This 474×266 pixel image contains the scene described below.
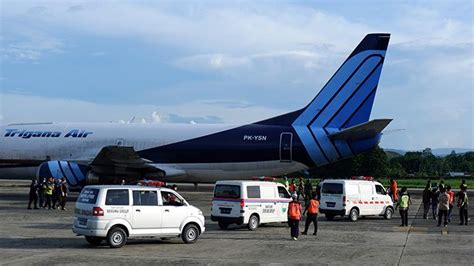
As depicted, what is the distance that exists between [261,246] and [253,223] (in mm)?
4642

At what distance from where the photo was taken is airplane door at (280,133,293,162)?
1399 inches

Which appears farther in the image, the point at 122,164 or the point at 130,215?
→ the point at 122,164

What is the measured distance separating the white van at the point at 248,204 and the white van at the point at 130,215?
13.3ft

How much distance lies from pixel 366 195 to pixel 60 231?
509 inches

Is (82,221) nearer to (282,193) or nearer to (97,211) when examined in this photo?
(97,211)

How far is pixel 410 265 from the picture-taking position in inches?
562

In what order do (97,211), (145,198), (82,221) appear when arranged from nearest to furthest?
(97,211) < (82,221) < (145,198)

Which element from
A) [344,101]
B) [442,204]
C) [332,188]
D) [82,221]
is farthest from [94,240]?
[344,101]

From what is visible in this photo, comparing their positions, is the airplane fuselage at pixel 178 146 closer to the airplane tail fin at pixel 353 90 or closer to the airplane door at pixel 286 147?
the airplane door at pixel 286 147

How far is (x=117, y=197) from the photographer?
55.2 feet

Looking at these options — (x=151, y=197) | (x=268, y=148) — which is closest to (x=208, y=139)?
(x=268, y=148)

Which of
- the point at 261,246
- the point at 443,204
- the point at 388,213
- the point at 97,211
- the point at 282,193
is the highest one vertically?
the point at 282,193

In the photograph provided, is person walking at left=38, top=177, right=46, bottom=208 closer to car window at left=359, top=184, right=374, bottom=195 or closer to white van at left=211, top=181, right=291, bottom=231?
white van at left=211, top=181, right=291, bottom=231

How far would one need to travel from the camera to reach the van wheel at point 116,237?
1644 cm
